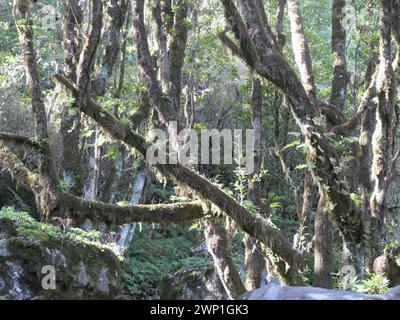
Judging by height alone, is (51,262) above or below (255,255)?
above

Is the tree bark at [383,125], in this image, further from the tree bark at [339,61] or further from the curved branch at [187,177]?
the curved branch at [187,177]

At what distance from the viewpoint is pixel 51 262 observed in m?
6.86

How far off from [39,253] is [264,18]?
4388 mm

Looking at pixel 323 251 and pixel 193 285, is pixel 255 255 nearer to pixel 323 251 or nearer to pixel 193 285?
pixel 323 251

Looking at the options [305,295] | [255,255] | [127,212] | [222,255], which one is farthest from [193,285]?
[305,295]

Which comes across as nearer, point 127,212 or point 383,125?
point 127,212

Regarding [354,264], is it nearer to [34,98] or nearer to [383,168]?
[383,168]

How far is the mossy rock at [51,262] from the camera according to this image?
6582mm

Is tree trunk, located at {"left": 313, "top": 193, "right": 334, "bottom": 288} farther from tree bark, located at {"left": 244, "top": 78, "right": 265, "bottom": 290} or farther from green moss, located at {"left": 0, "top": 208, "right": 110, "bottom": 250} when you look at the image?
green moss, located at {"left": 0, "top": 208, "right": 110, "bottom": 250}

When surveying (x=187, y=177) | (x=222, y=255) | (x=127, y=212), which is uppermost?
(x=187, y=177)

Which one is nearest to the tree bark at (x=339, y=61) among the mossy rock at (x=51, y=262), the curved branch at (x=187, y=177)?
the curved branch at (x=187, y=177)

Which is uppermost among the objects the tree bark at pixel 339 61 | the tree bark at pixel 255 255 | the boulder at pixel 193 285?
the tree bark at pixel 339 61

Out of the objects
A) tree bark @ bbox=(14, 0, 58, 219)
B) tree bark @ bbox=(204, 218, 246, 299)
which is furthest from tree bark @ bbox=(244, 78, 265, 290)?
tree bark @ bbox=(14, 0, 58, 219)
